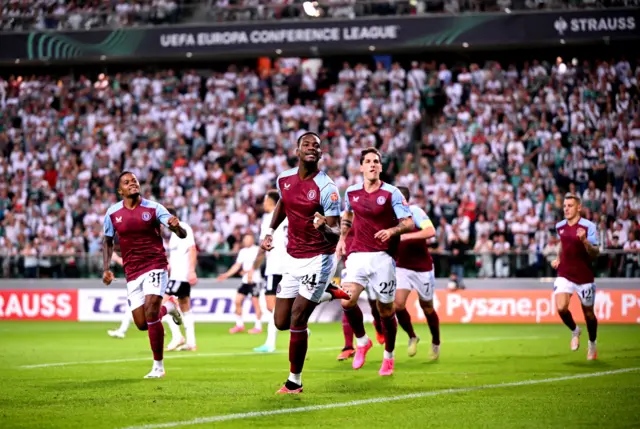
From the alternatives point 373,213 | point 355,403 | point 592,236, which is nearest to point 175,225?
point 373,213

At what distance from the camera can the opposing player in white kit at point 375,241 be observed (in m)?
13.5

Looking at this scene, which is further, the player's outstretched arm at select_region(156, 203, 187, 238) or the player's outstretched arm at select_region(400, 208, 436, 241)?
the player's outstretched arm at select_region(400, 208, 436, 241)

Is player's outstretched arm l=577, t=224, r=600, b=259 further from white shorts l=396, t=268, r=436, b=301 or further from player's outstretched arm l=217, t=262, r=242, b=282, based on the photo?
player's outstretched arm l=217, t=262, r=242, b=282

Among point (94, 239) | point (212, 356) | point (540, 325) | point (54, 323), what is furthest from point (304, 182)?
point (94, 239)

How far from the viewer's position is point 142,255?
1344 centimetres

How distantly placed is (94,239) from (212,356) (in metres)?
15.7

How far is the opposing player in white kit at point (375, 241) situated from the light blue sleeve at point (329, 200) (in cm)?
203

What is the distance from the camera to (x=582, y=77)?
108 feet

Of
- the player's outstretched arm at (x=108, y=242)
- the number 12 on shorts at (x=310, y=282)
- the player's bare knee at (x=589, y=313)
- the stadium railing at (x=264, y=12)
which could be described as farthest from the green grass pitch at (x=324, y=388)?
the stadium railing at (x=264, y=12)

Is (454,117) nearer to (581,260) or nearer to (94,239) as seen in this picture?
(94,239)

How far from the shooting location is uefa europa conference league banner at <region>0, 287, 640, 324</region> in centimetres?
2648

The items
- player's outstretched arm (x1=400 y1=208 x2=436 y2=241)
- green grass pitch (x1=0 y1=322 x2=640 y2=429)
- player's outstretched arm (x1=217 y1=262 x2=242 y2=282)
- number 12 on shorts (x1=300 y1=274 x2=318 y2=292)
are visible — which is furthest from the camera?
player's outstretched arm (x1=217 y1=262 x2=242 y2=282)

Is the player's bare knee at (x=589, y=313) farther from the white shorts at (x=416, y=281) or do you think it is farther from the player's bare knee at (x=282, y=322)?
the player's bare knee at (x=282, y=322)

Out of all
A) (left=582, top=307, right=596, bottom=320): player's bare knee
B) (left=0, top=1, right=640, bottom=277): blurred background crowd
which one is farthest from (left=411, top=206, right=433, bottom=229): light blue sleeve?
(left=0, top=1, right=640, bottom=277): blurred background crowd
